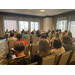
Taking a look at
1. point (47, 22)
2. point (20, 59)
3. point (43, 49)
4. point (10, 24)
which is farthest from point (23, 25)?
point (20, 59)

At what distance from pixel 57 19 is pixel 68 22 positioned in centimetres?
218

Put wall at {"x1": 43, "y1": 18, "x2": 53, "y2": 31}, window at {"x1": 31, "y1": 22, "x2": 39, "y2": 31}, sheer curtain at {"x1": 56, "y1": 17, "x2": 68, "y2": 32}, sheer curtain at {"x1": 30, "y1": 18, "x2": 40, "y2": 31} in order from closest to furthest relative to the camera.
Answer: sheer curtain at {"x1": 56, "y1": 17, "x2": 68, "y2": 32}, sheer curtain at {"x1": 30, "y1": 18, "x2": 40, "y2": 31}, window at {"x1": 31, "y1": 22, "x2": 39, "y2": 31}, wall at {"x1": 43, "y1": 18, "x2": 53, "y2": 31}

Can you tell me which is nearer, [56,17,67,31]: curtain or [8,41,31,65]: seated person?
[8,41,31,65]: seated person

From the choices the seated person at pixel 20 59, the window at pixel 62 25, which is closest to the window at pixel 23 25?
the window at pixel 62 25

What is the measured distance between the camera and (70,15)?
8.35 m

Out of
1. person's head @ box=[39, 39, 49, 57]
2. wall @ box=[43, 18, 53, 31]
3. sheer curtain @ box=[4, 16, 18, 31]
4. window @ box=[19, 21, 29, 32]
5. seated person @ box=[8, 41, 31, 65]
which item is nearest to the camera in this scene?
seated person @ box=[8, 41, 31, 65]

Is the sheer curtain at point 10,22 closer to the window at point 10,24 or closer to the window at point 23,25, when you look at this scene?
the window at point 10,24

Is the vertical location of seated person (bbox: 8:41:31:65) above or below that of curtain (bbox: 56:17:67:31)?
below

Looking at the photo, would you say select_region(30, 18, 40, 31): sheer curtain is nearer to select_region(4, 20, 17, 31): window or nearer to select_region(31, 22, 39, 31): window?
select_region(31, 22, 39, 31): window

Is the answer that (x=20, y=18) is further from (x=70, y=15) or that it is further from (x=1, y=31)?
(x=70, y=15)

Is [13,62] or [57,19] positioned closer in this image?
[13,62]

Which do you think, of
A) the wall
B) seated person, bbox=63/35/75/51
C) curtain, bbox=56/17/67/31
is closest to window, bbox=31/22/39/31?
the wall

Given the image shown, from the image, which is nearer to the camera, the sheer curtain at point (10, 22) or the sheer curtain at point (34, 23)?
the sheer curtain at point (10, 22)

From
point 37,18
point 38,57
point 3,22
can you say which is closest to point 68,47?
point 38,57
